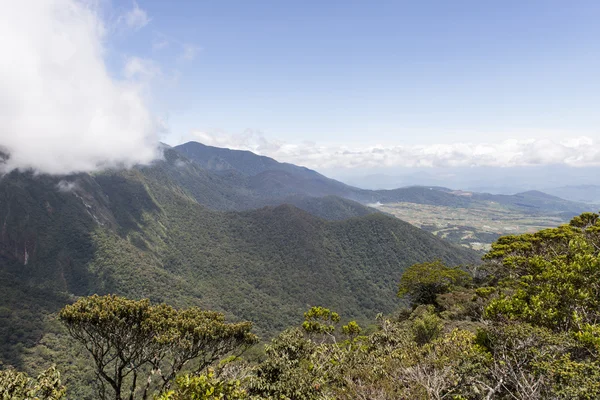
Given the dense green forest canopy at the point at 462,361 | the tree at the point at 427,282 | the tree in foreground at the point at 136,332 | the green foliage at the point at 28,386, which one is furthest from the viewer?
the tree at the point at 427,282

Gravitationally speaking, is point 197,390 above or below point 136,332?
above

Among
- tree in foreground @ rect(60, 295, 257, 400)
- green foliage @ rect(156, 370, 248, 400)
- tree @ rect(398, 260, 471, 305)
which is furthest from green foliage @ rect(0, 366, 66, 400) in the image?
tree @ rect(398, 260, 471, 305)

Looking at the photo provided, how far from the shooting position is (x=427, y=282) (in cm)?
5325

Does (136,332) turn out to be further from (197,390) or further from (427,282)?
(427,282)

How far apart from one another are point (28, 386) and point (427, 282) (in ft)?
176

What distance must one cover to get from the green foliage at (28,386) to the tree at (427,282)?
A: 5103 centimetres

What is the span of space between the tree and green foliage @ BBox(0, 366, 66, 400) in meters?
51.0

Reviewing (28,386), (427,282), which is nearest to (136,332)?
(28,386)

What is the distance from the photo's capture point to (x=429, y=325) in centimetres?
3123

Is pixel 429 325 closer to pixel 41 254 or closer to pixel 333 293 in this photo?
pixel 333 293

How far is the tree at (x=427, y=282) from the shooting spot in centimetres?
5372

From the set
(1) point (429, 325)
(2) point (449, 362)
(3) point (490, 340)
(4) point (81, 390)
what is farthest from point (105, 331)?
(4) point (81, 390)

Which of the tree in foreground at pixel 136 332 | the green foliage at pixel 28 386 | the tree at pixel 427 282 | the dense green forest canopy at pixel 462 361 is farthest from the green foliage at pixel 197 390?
the tree at pixel 427 282

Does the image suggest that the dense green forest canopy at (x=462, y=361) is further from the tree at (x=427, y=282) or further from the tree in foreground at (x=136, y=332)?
the tree at (x=427, y=282)
